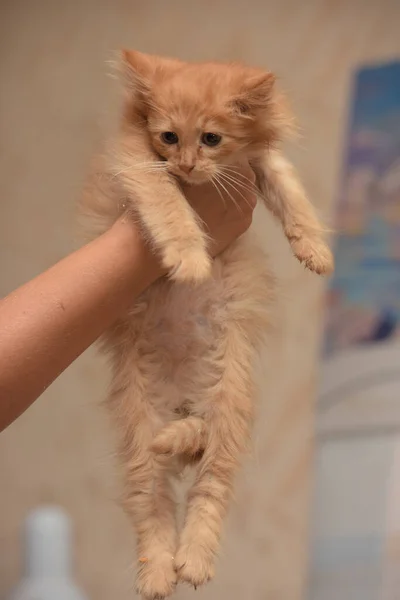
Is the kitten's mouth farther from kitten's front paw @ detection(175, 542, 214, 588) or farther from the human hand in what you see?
kitten's front paw @ detection(175, 542, 214, 588)

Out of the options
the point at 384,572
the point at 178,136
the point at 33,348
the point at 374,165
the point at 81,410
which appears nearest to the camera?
the point at 33,348

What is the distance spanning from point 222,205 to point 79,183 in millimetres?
638

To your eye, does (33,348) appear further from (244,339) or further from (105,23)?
(105,23)

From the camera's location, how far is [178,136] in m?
1.05

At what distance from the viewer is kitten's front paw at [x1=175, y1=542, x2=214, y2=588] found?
0.96 meters

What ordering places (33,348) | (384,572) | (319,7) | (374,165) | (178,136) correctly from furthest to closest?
(319,7) → (374,165) → (384,572) → (178,136) → (33,348)

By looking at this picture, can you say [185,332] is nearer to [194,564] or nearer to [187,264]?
[187,264]

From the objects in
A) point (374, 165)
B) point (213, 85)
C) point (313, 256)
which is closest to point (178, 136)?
point (213, 85)

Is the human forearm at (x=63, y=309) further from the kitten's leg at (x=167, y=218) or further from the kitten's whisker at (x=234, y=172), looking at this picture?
the kitten's whisker at (x=234, y=172)

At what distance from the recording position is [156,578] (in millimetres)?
965

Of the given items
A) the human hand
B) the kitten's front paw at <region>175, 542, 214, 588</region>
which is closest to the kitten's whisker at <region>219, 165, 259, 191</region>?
the human hand

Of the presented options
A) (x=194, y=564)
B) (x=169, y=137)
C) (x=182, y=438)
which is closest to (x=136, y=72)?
(x=169, y=137)

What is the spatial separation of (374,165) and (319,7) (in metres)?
0.41

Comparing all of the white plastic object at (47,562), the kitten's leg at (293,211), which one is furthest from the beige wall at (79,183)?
the kitten's leg at (293,211)
